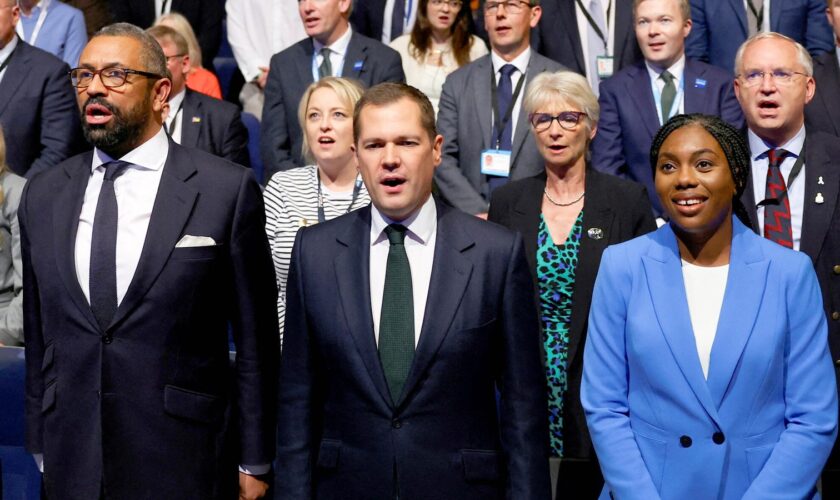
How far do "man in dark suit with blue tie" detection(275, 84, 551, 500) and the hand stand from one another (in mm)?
309

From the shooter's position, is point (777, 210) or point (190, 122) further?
point (190, 122)

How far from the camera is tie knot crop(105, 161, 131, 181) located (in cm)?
329

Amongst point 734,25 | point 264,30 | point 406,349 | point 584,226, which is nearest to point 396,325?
point 406,349

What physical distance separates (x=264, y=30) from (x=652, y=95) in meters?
2.89

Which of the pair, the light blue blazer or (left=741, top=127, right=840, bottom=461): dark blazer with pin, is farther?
(left=741, top=127, right=840, bottom=461): dark blazer with pin

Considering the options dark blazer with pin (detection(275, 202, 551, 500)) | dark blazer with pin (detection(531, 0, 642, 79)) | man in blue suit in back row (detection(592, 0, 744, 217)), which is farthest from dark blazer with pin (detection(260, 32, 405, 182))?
dark blazer with pin (detection(275, 202, 551, 500))

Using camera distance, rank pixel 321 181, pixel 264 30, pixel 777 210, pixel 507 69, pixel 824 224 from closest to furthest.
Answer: pixel 824 224 < pixel 777 210 < pixel 321 181 < pixel 507 69 < pixel 264 30

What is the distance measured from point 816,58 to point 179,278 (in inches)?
140

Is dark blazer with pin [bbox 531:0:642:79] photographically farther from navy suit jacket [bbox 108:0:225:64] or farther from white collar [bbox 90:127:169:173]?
white collar [bbox 90:127:169:173]

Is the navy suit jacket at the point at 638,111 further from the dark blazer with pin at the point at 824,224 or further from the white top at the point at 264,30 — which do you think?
the white top at the point at 264,30

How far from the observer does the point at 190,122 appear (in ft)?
20.7

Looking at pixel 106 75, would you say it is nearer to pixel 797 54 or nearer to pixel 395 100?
pixel 395 100

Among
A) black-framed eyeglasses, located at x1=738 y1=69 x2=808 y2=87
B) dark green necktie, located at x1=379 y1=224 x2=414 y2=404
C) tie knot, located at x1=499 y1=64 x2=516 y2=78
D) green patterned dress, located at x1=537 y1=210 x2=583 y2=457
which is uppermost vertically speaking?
black-framed eyeglasses, located at x1=738 y1=69 x2=808 y2=87

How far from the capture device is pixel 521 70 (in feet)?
19.6
